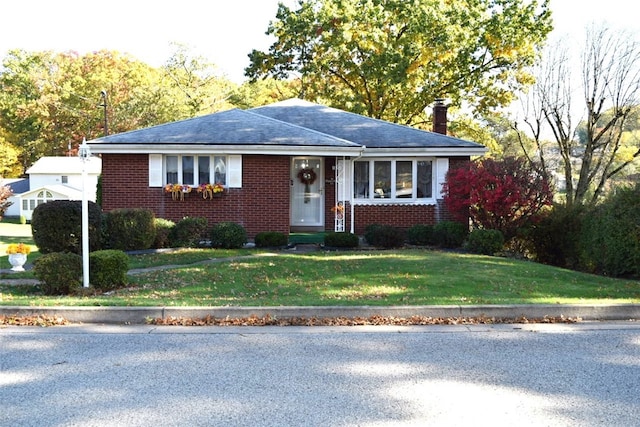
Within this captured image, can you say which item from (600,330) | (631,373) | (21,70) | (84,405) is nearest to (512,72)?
(600,330)

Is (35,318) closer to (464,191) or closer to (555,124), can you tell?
(464,191)

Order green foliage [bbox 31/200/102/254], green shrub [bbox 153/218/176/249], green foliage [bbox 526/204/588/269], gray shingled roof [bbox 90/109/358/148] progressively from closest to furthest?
green foliage [bbox 31/200/102/254] < green foliage [bbox 526/204/588/269] < green shrub [bbox 153/218/176/249] < gray shingled roof [bbox 90/109/358/148]

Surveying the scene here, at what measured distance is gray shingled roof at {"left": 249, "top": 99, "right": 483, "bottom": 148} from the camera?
745 inches

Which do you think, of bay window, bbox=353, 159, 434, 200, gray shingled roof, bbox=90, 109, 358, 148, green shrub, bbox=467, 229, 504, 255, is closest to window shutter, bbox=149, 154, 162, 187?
gray shingled roof, bbox=90, 109, 358, 148

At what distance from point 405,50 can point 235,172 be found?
13.9 metres

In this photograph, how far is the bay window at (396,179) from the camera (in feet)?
62.8

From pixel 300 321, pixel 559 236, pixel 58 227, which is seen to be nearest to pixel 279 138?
pixel 58 227

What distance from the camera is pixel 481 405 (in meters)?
4.87

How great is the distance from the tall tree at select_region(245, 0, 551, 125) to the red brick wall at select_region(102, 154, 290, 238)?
12577 mm

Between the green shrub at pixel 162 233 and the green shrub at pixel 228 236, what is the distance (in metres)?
1.14

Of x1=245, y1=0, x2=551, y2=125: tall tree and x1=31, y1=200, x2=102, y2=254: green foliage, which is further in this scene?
x1=245, y1=0, x2=551, y2=125: tall tree

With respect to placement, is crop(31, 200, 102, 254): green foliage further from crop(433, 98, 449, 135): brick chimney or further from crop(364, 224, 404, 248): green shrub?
crop(433, 98, 449, 135): brick chimney

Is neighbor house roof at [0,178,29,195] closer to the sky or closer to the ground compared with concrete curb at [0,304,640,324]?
closer to the sky

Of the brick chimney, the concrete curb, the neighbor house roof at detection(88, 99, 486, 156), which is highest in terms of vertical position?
the brick chimney
